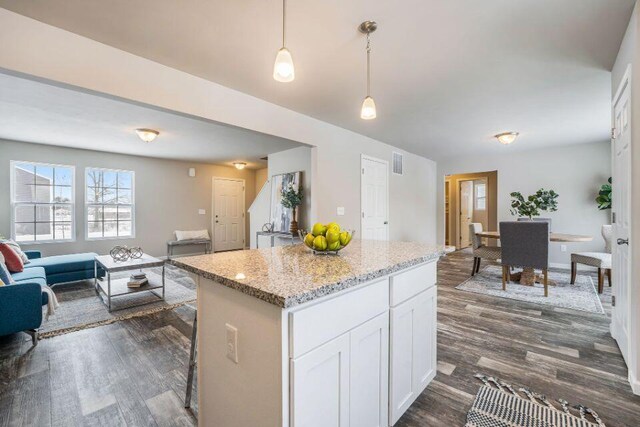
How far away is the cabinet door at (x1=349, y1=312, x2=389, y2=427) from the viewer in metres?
1.21

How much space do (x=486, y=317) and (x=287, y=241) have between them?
3239 mm

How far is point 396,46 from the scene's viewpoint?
2.25m

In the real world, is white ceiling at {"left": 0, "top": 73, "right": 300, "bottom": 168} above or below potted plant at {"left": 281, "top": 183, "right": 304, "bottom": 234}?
above

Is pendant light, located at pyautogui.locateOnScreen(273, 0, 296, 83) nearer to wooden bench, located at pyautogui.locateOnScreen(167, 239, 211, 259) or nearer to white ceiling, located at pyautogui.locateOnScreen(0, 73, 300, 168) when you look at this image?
white ceiling, located at pyautogui.locateOnScreen(0, 73, 300, 168)

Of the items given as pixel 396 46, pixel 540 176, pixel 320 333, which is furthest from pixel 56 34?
pixel 540 176

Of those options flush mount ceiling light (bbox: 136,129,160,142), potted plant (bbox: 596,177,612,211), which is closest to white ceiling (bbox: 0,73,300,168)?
flush mount ceiling light (bbox: 136,129,160,142)

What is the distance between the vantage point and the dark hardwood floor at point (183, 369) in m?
1.65

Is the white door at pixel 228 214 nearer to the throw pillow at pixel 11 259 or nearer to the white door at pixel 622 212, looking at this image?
the throw pillow at pixel 11 259

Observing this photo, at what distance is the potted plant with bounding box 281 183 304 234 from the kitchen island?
122 inches

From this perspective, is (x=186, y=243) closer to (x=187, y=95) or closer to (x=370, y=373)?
(x=187, y=95)

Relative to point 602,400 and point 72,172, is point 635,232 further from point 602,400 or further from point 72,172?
point 72,172

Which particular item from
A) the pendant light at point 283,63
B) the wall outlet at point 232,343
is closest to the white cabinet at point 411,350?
the wall outlet at point 232,343

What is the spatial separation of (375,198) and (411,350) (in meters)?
3.74

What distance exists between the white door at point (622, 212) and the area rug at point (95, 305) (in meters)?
4.18
